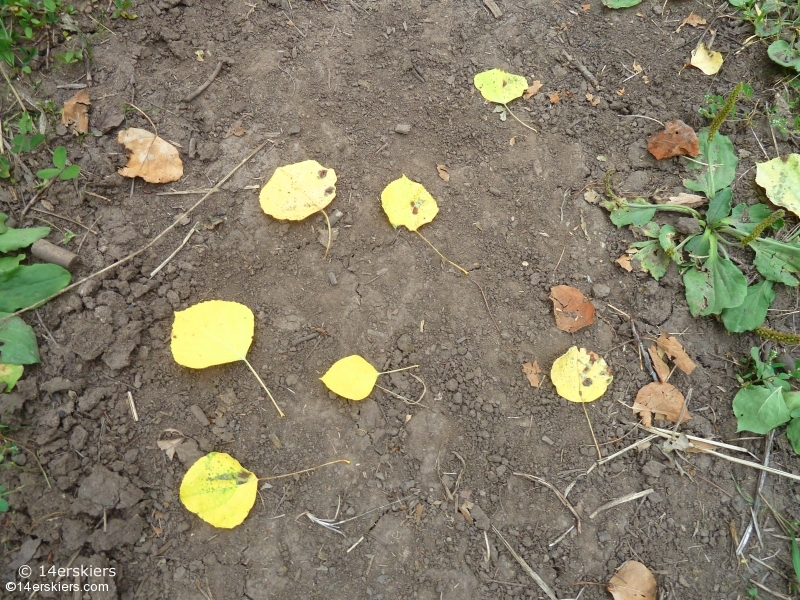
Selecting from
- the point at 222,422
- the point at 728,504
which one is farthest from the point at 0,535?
the point at 728,504

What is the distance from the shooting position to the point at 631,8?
8.37 ft

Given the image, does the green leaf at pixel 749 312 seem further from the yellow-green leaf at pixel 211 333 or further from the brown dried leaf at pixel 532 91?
the yellow-green leaf at pixel 211 333

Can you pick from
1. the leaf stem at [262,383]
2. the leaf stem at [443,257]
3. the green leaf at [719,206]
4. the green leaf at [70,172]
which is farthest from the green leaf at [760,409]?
the green leaf at [70,172]

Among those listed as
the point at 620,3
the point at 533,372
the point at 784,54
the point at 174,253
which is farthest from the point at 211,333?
the point at 784,54

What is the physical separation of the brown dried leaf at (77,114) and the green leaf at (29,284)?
2.01 ft

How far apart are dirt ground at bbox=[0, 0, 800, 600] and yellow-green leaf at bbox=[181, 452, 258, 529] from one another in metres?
0.05

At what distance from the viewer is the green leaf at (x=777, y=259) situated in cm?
213

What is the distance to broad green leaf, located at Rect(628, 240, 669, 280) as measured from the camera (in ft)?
7.04

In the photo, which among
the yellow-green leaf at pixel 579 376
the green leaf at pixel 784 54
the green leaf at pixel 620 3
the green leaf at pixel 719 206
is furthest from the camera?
the green leaf at pixel 620 3

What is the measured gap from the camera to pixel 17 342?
71.2 inches

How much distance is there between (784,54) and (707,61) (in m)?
0.34

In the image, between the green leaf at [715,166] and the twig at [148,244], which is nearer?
the twig at [148,244]

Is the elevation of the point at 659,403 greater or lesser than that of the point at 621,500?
greater

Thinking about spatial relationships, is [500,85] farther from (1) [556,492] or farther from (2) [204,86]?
(1) [556,492]
